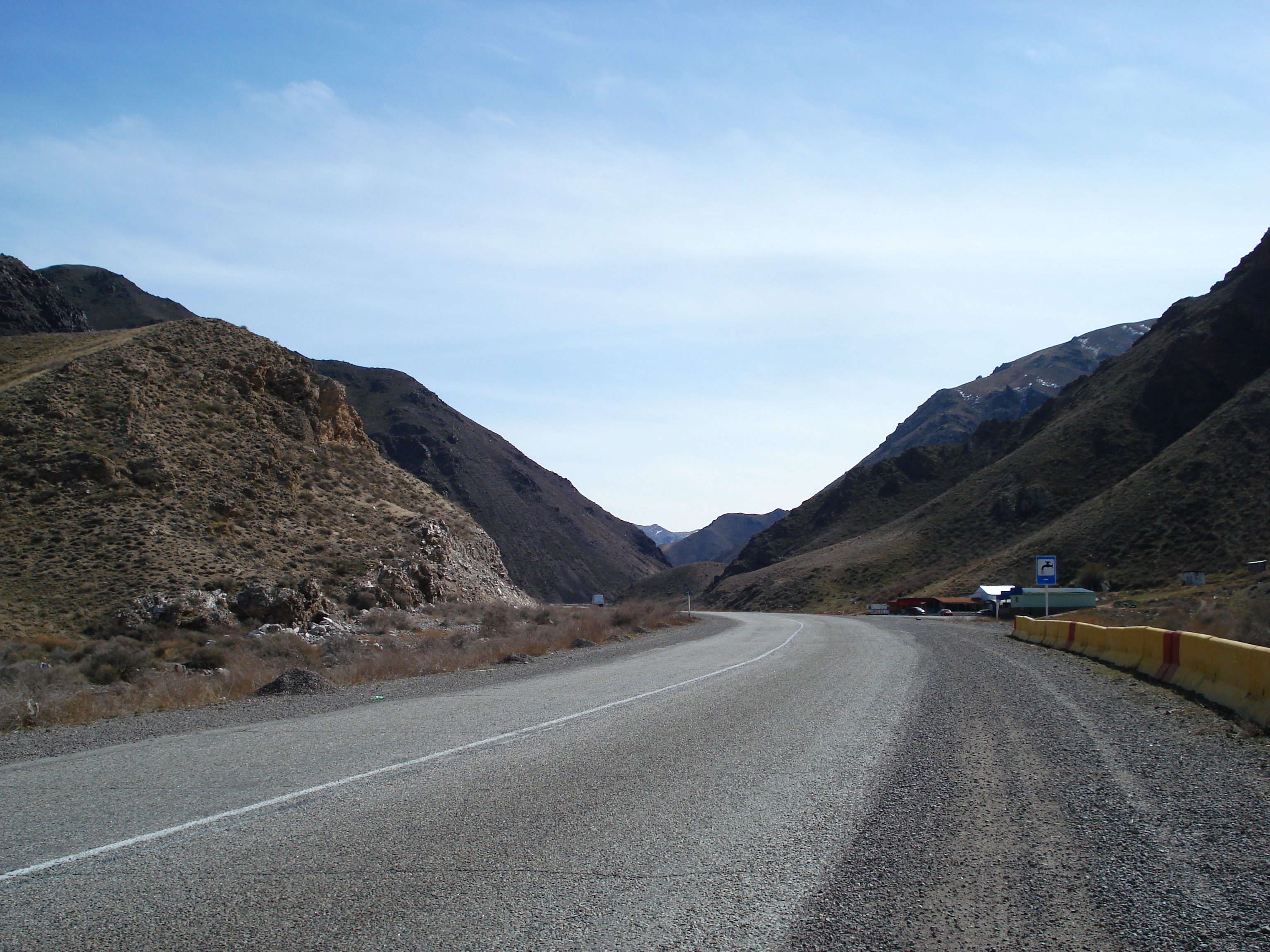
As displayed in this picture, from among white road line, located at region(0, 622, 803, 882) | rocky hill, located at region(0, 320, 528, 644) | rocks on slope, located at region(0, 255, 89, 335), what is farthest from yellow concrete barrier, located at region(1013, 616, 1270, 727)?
rocks on slope, located at region(0, 255, 89, 335)

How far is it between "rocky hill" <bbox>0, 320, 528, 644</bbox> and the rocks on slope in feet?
34.8

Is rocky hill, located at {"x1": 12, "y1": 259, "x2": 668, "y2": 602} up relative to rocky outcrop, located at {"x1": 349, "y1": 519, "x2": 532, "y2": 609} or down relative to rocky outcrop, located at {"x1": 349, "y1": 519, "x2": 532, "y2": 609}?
up

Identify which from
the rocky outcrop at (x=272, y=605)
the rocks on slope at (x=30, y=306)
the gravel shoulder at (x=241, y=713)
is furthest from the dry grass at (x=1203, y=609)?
the rocks on slope at (x=30, y=306)

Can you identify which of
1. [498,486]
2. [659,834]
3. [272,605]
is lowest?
[272,605]

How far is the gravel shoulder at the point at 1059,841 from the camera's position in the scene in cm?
369

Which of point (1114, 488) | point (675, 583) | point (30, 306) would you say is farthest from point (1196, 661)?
point (675, 583)

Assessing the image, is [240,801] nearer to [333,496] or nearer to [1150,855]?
[1150,855]

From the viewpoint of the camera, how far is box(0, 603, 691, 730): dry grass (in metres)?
→ 12.0

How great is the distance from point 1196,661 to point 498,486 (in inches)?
4337

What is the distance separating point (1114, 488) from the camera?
61594 mm

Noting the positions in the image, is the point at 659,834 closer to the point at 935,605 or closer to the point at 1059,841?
the point at 1059,841

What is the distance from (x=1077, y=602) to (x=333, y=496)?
38.7m

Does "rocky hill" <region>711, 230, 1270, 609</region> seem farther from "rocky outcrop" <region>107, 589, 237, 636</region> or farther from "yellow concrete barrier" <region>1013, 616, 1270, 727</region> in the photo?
"rocky outcrop" <region>107, 589, 237, 636</region>

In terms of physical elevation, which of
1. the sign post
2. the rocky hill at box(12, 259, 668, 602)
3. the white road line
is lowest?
the white road line
